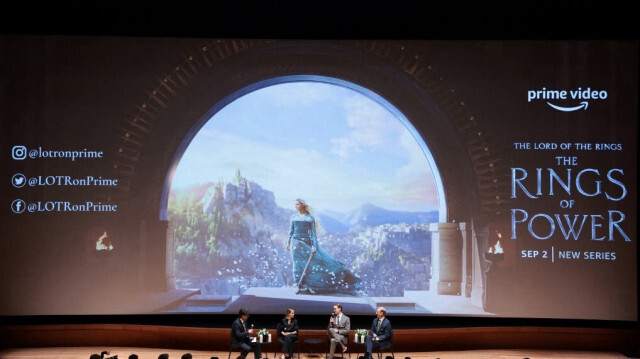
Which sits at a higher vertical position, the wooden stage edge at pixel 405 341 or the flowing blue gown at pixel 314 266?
the flowing blue gown at pixel 314 266

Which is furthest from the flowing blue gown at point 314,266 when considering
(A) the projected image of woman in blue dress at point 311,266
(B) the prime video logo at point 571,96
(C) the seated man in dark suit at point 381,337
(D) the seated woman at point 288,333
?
(B) the prime video logo at point 571,96

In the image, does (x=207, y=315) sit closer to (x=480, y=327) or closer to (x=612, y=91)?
(x=480, y=327)

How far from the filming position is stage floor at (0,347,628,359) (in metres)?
7.41

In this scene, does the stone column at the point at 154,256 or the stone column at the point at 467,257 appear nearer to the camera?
the stone column at the point at 154,256

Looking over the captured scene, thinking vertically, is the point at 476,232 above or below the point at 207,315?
above

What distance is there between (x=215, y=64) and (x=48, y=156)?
2.61 meters

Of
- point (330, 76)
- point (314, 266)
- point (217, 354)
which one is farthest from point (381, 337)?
point (330, 76)

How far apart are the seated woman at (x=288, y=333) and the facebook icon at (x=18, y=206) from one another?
386 cm

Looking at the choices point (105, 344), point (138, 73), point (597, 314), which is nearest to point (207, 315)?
point (105, 344)

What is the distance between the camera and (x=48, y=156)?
779 centimetres

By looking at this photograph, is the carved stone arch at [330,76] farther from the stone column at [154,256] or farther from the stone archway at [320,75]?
the stone column at [154,256]

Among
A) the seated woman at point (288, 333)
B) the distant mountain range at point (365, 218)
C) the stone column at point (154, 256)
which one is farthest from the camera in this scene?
the distant mountain range at point (365, 218)

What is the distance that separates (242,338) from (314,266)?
162 centimetres

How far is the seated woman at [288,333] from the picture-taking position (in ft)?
23.6
